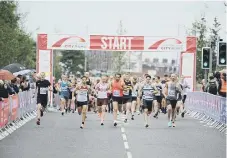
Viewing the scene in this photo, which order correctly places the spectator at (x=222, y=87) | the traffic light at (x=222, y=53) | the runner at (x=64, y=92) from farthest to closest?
the runner at (x=64, y=92) → the spectator at (x=222, y=87) → the traffic light at (x=222, y=53)

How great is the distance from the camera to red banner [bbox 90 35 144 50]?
1496 inches

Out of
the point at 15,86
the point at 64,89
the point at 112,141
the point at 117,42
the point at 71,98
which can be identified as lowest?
the point at 112,141

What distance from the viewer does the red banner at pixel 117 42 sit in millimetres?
38000

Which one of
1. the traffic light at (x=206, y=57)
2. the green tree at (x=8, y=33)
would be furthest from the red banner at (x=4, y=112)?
the green tree at (x=8, y=33)

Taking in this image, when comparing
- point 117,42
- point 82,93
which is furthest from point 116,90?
point 117,42

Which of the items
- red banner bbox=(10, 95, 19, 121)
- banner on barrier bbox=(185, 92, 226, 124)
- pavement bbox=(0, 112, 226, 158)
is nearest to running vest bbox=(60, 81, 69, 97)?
banner on barrier bbox=(185, 92, 226, 124)

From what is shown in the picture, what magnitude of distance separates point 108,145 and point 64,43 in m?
20.1

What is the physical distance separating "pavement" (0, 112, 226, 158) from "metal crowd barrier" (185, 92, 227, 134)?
0.62m

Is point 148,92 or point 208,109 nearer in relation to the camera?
point 148,92

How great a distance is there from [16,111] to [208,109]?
26.9 feet

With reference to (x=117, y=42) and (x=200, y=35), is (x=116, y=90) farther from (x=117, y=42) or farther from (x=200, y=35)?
(x=200, y=35)

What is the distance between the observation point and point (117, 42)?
38031 millimetres

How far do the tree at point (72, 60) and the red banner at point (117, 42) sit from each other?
8997 cm

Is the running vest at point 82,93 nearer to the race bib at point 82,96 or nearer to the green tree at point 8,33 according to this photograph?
the race bib at point 82,96
